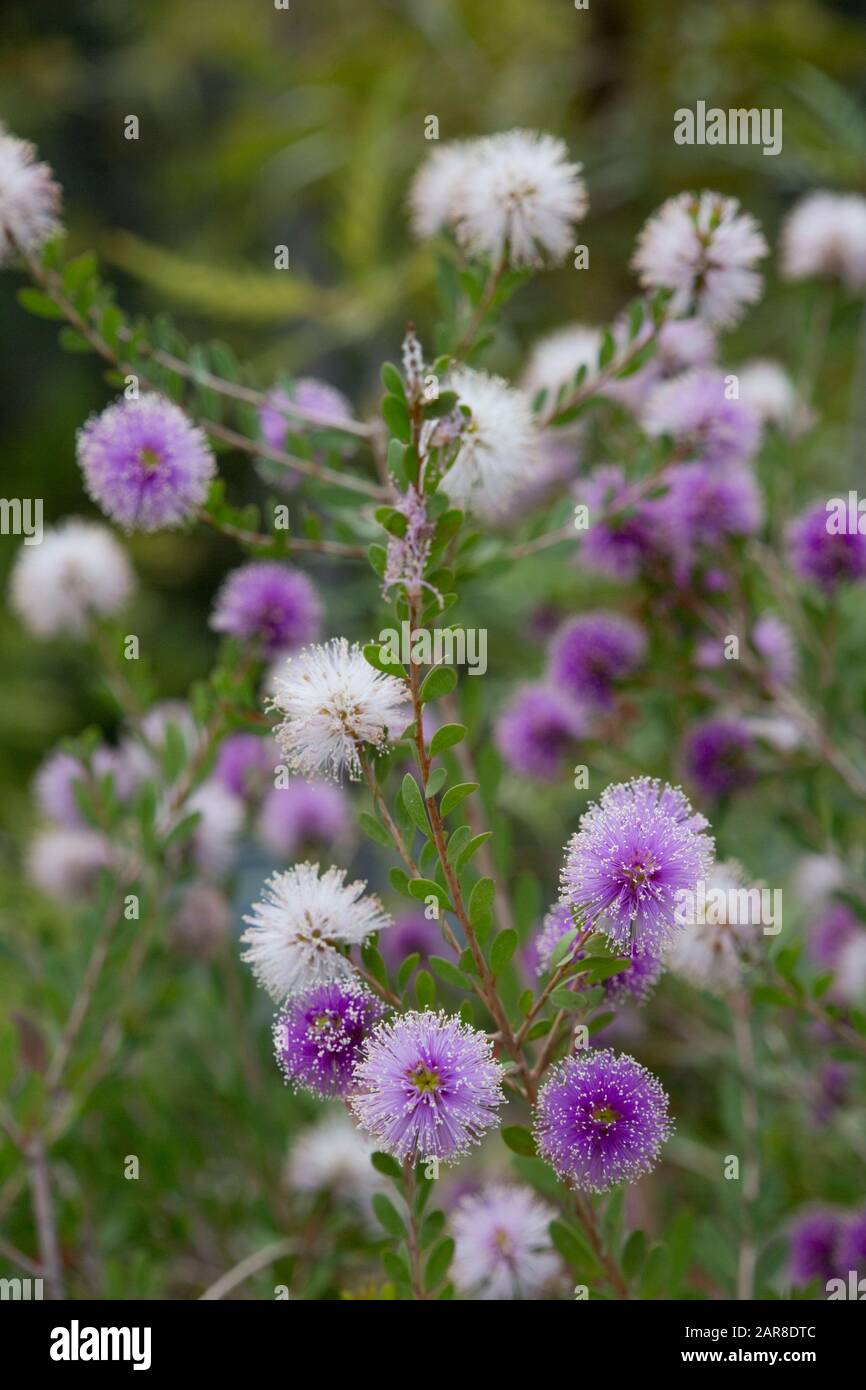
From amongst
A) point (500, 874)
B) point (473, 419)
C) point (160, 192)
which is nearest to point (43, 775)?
point (500, 874)

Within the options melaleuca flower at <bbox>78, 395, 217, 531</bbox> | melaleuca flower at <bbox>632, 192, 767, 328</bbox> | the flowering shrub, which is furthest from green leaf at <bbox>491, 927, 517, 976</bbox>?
melaleuca flower at <bbox>632, 192, 767, 328</bbox>

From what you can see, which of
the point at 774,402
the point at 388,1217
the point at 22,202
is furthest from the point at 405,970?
the point at 774,402

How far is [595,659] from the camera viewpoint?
32.7 inches

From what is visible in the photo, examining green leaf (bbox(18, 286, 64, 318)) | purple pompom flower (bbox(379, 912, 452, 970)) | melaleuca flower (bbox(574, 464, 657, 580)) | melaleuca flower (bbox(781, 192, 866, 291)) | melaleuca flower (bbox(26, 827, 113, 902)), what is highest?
melaleuca flower (bbox(781, 192, 866, 291))

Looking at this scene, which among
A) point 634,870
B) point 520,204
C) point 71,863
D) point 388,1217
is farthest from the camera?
point 71,863

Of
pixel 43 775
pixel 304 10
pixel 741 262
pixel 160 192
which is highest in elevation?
pixel 160 192

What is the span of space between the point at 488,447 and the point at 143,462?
18cm

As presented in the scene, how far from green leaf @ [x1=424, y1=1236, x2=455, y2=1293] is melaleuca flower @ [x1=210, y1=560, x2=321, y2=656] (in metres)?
0.37

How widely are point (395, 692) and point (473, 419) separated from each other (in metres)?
0.17

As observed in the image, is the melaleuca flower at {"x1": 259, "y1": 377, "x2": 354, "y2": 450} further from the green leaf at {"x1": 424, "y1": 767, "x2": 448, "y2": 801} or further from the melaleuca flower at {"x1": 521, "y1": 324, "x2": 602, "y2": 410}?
the green leaf at {"x1": 424, "y1": 767, "x2": 448, "y2": 801}

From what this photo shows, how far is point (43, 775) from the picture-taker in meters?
1.00

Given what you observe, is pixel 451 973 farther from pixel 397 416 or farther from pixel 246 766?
pixel 246 766

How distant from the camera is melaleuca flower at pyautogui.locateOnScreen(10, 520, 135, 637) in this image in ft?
2.84
